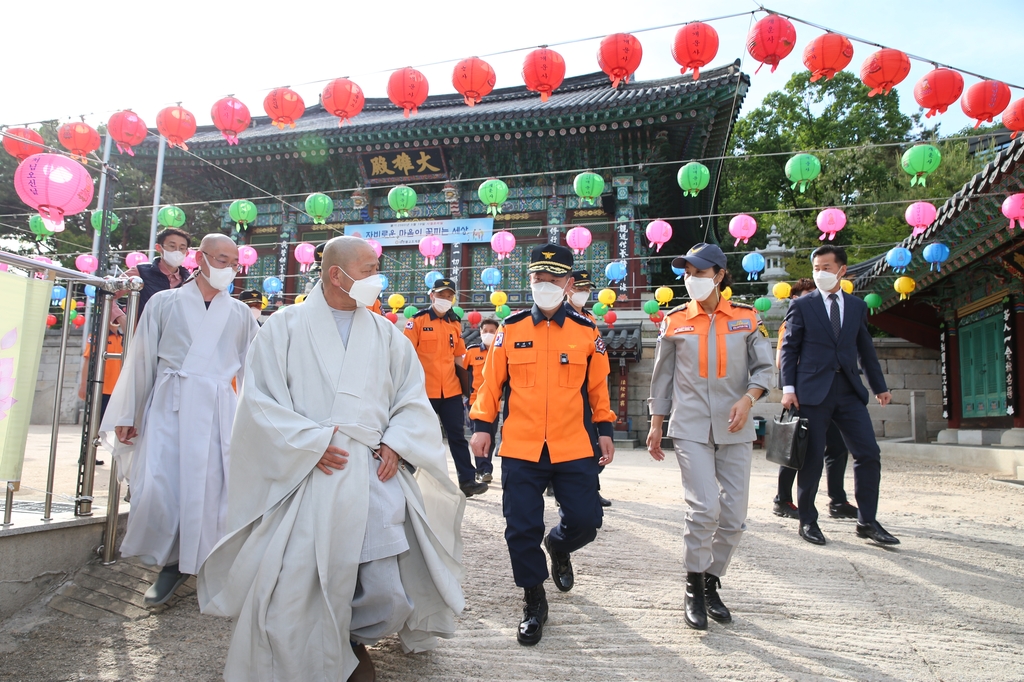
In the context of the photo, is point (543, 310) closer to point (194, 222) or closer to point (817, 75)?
point (817, 75)

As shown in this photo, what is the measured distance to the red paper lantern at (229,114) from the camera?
884 cm

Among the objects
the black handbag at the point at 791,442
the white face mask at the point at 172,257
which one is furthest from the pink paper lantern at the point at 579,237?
the white face mask at the point at 172,257

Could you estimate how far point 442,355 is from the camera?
20.9 feet

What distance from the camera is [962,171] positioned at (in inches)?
711

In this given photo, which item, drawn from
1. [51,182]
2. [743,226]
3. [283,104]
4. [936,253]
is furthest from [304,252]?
[936,253]

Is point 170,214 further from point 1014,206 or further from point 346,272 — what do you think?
point 1014,206

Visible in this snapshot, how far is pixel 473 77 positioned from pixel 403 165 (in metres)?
8.78

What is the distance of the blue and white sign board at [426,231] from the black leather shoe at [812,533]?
478 inches

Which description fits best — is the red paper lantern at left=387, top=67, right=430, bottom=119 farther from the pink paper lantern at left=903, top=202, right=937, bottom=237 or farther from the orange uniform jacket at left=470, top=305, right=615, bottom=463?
the pink paper lantern at left=903, top=202, right=937, bottom=237

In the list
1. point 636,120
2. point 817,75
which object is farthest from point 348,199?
point 817,75

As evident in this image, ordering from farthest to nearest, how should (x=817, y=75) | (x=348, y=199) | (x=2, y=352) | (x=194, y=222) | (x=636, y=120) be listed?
1. (x=194, y=222)
2. (x=348, y=199)
3. (x=636, y=120)
4. (x=817, y=75)
5. (x=2, y=352)

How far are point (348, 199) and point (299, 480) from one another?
15498mm

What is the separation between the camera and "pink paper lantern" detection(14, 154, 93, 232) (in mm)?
6809

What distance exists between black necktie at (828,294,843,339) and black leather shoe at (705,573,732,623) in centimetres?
218
